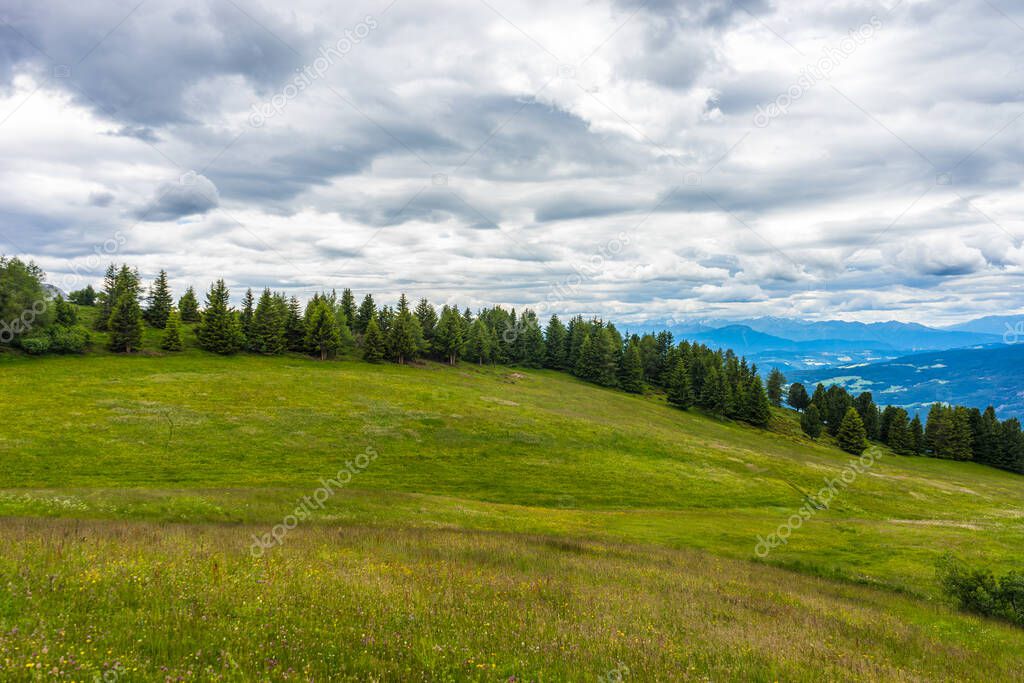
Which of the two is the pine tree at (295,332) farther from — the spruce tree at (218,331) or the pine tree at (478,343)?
the pine tree at (478,343)

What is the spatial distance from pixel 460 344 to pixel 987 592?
102 metres

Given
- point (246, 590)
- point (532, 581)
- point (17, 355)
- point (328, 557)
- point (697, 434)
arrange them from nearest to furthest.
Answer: point (246, 590), point (532, 581), point (328, 557), point (17, 355), point (697, 434)

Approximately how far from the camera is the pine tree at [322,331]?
9712 centimetres

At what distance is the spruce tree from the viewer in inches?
3438

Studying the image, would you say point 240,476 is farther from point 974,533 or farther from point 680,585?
point 974,533

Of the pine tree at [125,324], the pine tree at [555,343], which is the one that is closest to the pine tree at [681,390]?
the pine tree at [555,343]

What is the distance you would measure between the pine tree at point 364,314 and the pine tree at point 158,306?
39.5 metres

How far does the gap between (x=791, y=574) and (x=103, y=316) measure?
117 metres

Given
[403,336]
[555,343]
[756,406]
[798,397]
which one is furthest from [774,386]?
[403,336]

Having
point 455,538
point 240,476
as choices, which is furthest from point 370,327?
point 455,538

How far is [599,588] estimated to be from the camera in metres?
12.7

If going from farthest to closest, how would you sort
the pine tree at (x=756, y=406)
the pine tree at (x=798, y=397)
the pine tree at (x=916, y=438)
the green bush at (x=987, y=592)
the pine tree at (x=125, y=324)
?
the pine tree at (x=798, y=397) → the pine tree at (x=756, y=406) → the pine tree at (x=916, y=438) → the pine tree at (x=125, y=324) → the green bush at (x=987, y=592)

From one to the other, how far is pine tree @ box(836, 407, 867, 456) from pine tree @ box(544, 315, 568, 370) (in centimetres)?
7311

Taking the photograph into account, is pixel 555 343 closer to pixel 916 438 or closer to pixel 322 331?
pixel 322 331
